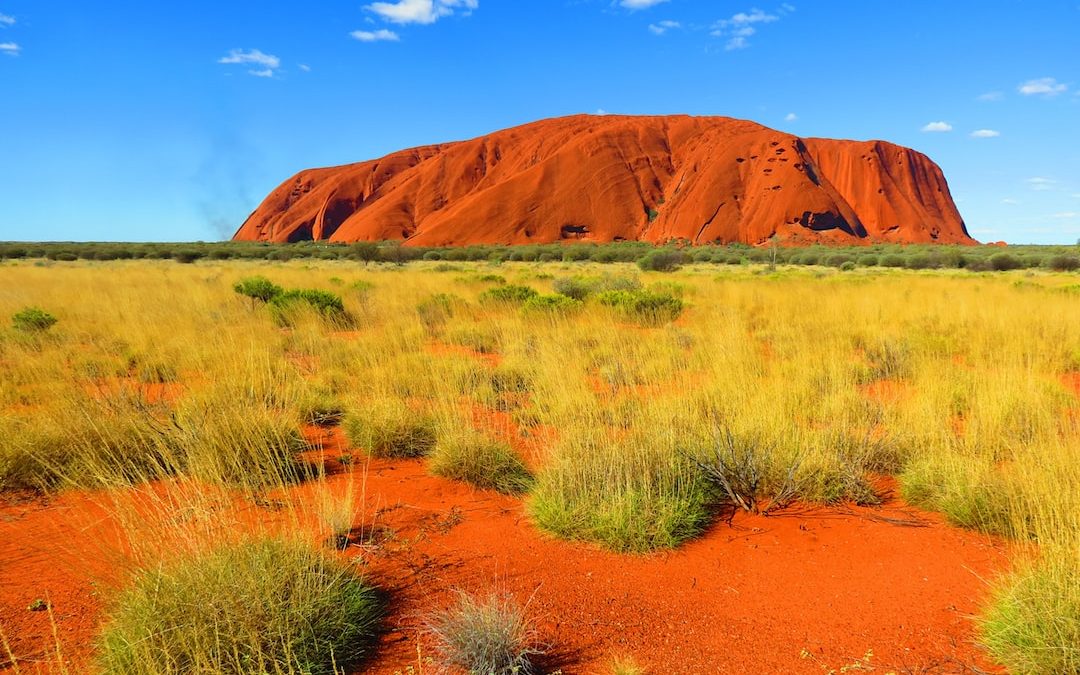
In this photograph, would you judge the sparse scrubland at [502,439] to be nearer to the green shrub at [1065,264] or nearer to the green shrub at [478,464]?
the green shrub at [478,464]

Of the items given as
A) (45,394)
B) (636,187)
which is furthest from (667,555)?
(636,187)

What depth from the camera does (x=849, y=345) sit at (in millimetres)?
7879

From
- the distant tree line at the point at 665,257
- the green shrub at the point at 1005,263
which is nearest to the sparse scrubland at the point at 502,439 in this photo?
the distant tree line at the point at 665,257

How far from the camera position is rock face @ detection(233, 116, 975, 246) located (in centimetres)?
7069

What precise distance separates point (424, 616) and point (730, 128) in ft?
306

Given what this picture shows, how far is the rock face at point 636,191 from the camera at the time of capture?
7069 centimetres

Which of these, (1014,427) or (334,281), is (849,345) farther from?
(334,281)

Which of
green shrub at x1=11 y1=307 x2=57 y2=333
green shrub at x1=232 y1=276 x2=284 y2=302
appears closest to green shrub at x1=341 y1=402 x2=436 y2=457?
green shrub at x1=11 y1=307 x2=57 y2=333

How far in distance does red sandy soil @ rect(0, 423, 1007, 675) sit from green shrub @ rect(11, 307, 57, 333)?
6067 mm

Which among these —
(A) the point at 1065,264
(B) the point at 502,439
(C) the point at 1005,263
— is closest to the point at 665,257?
(C) the point at 1005,263

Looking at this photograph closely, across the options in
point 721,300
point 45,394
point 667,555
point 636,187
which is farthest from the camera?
point 636,187

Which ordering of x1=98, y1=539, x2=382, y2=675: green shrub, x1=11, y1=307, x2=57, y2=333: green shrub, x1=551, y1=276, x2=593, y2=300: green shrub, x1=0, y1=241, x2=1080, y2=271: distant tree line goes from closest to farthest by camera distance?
x1=98, y1=539, x2=382, y2=675: green shrub
x1=11, y1=307, x2=57, y2=333: green shrub
x1=551, y1=276, x2=593, y2=300: green shrub
x1=0, y1=241, x2=1080, y2=271: distant tree line

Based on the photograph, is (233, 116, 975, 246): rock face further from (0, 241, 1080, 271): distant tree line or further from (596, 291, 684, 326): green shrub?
(596, 291, 684, 326): green shrub

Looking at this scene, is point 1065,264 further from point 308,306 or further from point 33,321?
point 33,321
